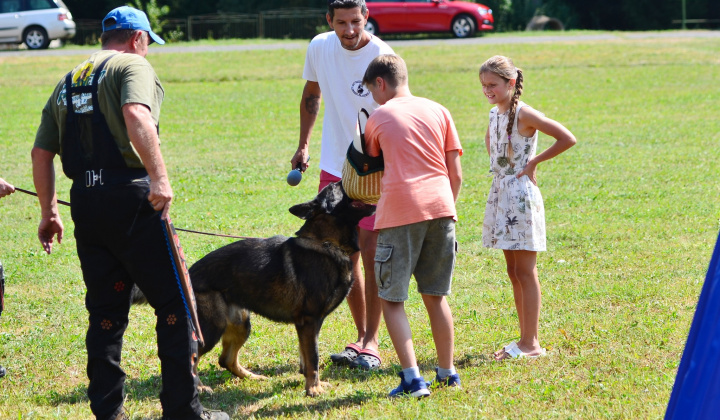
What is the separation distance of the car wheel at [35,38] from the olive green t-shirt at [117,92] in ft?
84.1

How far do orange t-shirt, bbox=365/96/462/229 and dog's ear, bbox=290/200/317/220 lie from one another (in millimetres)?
544

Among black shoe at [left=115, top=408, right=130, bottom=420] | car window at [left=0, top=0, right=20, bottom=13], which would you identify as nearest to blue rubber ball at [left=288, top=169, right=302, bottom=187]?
black shoe at [left=115, top=408, right=130, bottom=420]

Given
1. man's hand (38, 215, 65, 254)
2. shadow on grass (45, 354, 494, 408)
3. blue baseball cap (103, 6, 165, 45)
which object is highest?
blue baseball cap (103, 6, 165, 45)

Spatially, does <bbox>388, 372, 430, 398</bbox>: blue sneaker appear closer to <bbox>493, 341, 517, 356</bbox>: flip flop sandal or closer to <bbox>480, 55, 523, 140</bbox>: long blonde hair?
<bbox>493, 341, 517, 356</bbox>: flip flop sandal

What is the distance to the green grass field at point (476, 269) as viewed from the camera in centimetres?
449

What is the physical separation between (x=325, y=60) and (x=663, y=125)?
10.8 metres

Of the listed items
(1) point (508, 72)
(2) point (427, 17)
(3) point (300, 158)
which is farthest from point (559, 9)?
(1) point (508, 72)

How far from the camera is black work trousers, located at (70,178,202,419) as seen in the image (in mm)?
3770

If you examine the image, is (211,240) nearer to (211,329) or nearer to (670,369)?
(211,329)

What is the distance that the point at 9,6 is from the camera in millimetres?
26875

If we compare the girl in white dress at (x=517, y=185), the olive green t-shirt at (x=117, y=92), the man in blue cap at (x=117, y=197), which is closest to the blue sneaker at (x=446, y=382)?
the girl in white dress at (x=517, y=185)

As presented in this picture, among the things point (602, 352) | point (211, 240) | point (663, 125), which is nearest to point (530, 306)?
point (602, 352)

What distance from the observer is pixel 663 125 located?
47.2 feet

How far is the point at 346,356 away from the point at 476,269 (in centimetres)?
224
